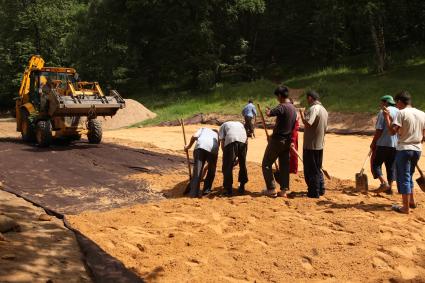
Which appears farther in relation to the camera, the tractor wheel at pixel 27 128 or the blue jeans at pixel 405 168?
the tractor wheel at pixel 27 128

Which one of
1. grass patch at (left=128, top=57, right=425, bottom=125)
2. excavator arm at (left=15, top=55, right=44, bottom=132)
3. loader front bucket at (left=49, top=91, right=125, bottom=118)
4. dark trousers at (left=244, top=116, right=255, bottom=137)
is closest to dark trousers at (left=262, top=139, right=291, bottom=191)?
loader front bucket at (left=49, top=91, right=125, bottom=118)

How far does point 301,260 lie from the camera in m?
5.04

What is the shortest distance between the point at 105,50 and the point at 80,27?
9.33 feet

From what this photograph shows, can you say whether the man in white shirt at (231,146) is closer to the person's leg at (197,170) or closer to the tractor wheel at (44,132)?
the person's leg at (197,170)

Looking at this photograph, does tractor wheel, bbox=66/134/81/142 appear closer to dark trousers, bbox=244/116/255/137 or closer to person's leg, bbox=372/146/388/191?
dark trousers, bbox=244/116/255/137

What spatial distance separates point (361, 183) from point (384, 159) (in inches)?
24.8

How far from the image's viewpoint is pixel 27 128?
15.4 metres

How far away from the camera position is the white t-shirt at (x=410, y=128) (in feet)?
21.1

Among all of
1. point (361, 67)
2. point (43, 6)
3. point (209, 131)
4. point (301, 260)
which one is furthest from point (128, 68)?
Result: point (301, 260)

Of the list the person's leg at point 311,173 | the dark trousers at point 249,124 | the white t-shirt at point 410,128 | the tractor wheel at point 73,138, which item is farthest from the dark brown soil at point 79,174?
the dark trousers at point 249,124

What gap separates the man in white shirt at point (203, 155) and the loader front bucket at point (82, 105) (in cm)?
639

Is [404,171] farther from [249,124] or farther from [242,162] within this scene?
[249,124]

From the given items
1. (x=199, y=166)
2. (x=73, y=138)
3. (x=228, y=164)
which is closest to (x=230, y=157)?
(x=228, y=164)

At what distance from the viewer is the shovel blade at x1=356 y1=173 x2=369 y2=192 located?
816 centimetres
